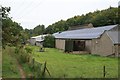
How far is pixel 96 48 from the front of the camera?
147 feet

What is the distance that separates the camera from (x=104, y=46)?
42.2 meters

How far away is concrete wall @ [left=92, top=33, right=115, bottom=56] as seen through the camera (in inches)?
1600

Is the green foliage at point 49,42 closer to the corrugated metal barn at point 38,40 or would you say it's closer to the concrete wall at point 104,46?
the corrugated metal barn at point 38,40

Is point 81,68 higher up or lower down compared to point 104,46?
lower down

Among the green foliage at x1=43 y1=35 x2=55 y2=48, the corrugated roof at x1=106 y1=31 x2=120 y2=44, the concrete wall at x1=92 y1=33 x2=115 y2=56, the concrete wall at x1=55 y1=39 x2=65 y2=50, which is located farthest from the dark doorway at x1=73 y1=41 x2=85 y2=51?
the green foliage at x1=43 y1=35 x2=55 y2=48

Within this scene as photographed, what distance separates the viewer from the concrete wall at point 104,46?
40650 millimetres

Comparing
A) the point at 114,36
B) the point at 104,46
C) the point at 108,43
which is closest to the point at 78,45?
the point at 104,46

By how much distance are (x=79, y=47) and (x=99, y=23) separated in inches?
1512

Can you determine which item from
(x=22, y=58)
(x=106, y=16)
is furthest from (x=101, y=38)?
(x=106, y=16)

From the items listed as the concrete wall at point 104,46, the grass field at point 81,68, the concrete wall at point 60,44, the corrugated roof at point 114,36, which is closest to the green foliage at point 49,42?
the concrete wall at point 60,44

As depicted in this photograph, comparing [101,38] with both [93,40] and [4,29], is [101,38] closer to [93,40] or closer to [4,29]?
[93,40]

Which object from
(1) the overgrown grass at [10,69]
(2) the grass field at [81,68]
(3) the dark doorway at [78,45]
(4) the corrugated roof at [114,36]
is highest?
(4) the corrugated roof at [114,36]

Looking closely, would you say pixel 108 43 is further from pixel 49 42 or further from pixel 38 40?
pixel 38 40

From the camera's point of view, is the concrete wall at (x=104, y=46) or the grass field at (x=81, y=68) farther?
the concrete wall at (x=104, y=46)
